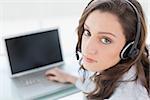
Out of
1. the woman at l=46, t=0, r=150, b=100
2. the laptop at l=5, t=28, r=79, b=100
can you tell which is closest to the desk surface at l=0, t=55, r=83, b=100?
the laptop at l=5, t=28, r=79, b=100

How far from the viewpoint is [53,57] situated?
1.34 m

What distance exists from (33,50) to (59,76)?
0.59 feet

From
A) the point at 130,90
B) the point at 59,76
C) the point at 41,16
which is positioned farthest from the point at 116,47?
the point at 41,16

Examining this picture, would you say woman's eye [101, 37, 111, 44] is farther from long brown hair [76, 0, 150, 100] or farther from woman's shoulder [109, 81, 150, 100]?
woman's shoulder [109, 81, 150, 100]

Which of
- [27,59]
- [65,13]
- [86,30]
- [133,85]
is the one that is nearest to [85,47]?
[86,30]

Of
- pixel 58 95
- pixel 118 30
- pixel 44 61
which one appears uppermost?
pixel 118 30

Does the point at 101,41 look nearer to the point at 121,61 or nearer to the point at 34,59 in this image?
the point at 121,61

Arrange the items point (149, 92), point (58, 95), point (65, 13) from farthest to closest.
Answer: point (65, 13) < point (58, 95) < point (149, 92)

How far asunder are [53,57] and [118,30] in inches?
22.7

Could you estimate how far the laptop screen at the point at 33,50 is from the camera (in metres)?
1.22

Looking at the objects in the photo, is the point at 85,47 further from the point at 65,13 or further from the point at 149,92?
the point at 65,13

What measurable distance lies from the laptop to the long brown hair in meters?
0.23

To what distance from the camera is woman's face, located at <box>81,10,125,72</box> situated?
2.71 ft

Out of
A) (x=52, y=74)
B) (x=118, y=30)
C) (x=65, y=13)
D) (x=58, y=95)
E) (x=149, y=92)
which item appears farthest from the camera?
(x=65, y=13)
